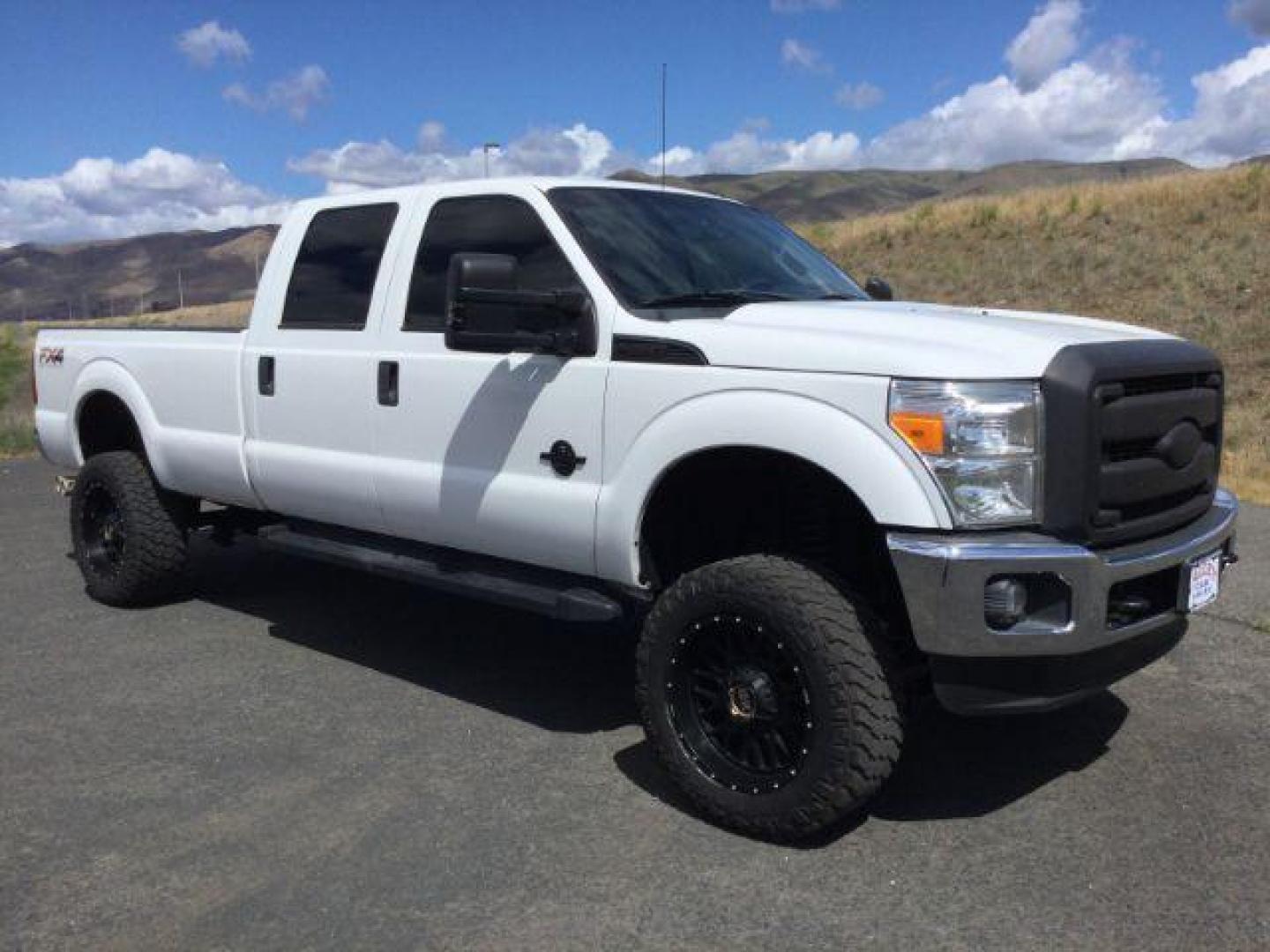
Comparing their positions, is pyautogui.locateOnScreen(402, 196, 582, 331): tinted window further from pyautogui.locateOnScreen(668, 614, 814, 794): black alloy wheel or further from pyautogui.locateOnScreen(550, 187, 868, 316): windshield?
pyautogui.locateOnScreen(668, 614, 814, 794): black alloy wheel

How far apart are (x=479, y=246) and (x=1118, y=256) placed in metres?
18.8

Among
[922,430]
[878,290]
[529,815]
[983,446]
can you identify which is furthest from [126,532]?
[983,446]

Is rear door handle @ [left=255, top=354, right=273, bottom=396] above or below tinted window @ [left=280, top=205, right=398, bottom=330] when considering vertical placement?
below

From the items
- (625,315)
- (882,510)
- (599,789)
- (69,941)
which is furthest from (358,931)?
(625,315)

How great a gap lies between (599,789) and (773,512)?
110 centimetres

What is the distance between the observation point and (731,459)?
390 cm

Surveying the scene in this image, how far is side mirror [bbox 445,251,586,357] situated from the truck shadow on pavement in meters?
1.15

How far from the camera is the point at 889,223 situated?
26.7 meters

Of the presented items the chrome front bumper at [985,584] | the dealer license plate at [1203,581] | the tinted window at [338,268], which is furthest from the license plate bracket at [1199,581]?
the tinted window at [338,268]

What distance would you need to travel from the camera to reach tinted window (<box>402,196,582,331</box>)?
4402mm

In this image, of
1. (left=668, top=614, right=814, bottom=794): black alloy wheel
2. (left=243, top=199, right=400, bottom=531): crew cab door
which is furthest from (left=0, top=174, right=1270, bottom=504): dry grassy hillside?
(left=668, top=614, right=814, bottom=794): black alloy wheel

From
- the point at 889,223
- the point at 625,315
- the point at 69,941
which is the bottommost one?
the point at 69,941

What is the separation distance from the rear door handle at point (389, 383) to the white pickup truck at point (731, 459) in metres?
0.02

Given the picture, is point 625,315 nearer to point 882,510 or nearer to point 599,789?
point 882,510
